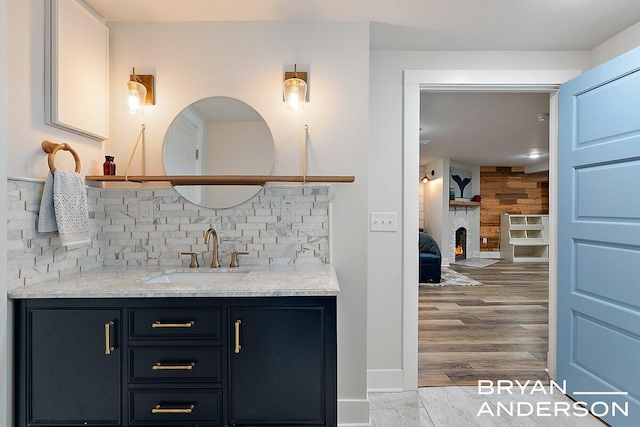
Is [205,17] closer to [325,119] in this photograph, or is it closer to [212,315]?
[325,119]

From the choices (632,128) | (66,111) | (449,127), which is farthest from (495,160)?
(66,111)

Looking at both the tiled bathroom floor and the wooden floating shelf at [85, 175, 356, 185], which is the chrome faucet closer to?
the wooden floating shelf at [85, 175, 356, 185]

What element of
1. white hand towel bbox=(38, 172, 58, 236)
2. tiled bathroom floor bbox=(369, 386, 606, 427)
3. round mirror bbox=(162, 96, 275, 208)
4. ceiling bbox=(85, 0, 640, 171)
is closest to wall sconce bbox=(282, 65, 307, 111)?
round mirror bbox=(162, 96, 275, 208)

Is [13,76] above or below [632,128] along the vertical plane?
above

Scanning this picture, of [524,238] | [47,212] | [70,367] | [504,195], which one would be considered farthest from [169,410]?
[504,195]

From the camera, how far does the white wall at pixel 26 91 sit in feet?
5.22

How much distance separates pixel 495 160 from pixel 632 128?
6.80 metres

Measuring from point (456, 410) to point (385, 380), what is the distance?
462 mm

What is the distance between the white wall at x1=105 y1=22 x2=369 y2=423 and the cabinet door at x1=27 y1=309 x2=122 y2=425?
3.05 feet

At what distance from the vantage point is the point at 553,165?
2604mm

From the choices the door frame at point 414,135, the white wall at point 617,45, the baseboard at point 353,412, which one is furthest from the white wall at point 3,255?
the white wall at point 617,45

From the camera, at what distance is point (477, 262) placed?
27.8 feet

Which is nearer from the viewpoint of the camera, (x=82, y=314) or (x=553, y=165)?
(x=82, y=314)

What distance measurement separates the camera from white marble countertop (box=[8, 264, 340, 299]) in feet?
5.17
